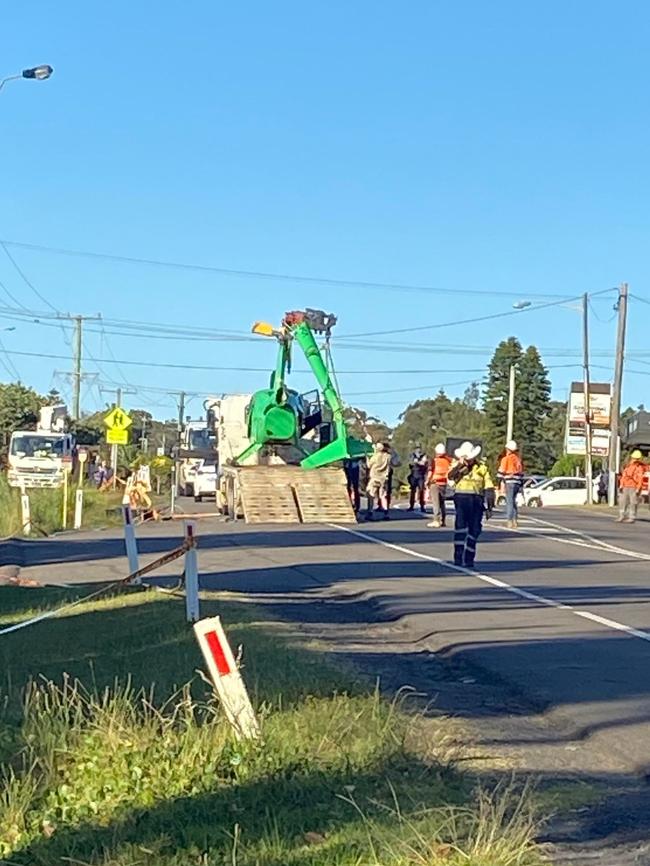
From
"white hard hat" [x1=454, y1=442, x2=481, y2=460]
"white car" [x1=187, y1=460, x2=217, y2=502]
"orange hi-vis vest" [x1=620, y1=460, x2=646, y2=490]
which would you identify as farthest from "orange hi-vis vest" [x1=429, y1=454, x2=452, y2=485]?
"white car" [x1=187, y1=460, x2=217, y2=502]

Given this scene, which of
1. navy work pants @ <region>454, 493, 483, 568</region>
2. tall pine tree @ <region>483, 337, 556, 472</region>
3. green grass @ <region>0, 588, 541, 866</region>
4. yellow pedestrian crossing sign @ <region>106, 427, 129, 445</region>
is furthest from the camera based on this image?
tall pine tree @ <region>483, 337, 556, 472</region>

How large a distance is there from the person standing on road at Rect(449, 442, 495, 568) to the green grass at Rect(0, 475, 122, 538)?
13116 mm

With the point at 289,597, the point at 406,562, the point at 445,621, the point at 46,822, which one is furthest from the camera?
the point at 406,562

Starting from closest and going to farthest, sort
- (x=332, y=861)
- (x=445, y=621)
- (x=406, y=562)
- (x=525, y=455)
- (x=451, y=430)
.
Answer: (x=332, y=861) < (x=445, y=621) < (x=406, y=562) < (x=525, y=455) < (x=451, y=430)

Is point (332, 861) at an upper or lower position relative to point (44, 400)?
lower

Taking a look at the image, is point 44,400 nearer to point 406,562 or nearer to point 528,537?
point 528,537

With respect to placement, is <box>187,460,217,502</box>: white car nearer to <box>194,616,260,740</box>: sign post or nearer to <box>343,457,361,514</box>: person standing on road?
<box>343,457,361,514</box>: person standing on road

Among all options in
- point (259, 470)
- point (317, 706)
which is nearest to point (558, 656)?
point (317, 706)

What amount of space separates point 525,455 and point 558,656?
301 feet

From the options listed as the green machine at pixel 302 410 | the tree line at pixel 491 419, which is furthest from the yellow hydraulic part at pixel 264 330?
the tree line at pixel 491 419

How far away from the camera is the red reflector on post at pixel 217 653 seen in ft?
25.5

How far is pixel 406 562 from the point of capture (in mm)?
21875

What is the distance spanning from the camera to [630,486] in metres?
38.7

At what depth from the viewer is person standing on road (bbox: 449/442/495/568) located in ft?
67.9
